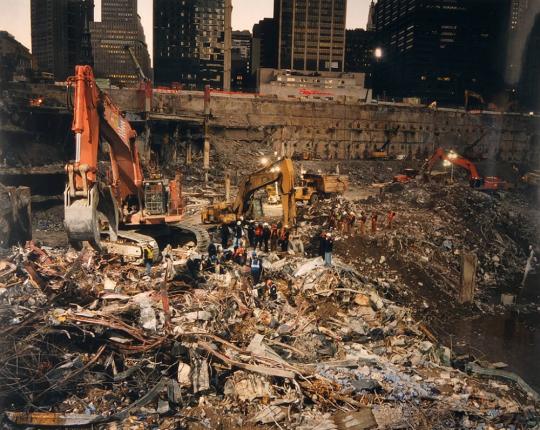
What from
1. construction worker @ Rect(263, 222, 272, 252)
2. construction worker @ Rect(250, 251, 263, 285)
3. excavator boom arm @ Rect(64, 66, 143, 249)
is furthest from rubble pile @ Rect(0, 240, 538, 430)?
construction worker @ Rect(263, 222, 272, 252)

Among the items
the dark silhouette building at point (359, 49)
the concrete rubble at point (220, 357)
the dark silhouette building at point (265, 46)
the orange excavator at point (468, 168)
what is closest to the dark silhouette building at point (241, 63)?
the dark silhouette building at point (265, 46)

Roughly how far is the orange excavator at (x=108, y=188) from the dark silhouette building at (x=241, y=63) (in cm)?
8637

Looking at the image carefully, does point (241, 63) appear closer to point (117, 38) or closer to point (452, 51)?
point (452, 51)

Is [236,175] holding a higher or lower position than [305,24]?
lower

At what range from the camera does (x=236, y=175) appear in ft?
108

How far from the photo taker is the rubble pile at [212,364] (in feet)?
23.7

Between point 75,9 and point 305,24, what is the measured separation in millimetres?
50501

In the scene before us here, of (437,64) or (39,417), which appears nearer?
(39,417)

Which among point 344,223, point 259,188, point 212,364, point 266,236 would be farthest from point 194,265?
point 344,223

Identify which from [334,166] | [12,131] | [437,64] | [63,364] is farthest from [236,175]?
[437,64]

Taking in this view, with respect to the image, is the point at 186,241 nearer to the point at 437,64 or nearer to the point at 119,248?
the point at 119,248

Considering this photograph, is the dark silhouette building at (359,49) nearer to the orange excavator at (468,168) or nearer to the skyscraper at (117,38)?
the skyscraper at (117,38)

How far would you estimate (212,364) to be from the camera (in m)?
8.32

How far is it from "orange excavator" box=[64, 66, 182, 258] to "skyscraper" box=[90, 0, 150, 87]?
14854 cm
